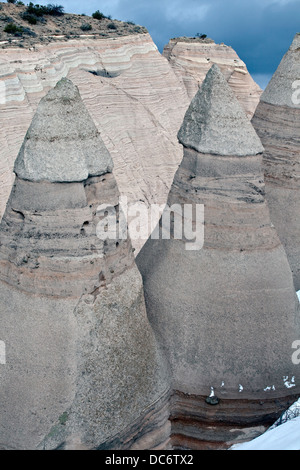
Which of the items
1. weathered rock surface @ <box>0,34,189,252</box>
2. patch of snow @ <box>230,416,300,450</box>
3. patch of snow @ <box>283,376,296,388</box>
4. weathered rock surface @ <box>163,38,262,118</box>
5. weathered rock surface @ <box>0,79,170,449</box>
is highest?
weathered rock surface @ <box>163,38,262,118</box>

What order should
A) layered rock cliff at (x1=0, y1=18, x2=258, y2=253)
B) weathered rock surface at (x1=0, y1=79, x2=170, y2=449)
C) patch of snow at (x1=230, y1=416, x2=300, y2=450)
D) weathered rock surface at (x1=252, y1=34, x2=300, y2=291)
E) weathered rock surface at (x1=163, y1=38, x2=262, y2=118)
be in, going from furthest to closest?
1. weathered rock surface at (x1=163, y1=38, x2=262, y2=118)
2. layered rock cliff at (x1=0, y1=18, x2=258, y2=253)
3. weathered rock surface at (x1=252, y1=34, x2=300, y2=291)
4. weathered rock surface at (x1=0, y1=79, x2=170, y2=449)
5. patch of snow at (x1=230, y1=416, x2=300, y2=450)

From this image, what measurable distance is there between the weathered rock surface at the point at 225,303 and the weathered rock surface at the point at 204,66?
52.4 ft

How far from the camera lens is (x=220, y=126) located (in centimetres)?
828

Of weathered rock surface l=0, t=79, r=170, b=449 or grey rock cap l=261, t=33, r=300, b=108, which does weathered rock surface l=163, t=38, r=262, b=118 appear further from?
weathered rock surface l=0, t=79, r=170, b=449

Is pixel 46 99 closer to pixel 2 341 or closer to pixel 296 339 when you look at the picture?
pixel 2 341

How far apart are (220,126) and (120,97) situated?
12769 mm

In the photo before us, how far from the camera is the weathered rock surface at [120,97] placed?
55.4ft

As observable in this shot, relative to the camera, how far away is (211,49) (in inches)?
973

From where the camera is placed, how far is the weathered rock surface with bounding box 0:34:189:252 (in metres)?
16.9

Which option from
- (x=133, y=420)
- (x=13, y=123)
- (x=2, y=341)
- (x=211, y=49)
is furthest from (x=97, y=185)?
(x=211, y=49)

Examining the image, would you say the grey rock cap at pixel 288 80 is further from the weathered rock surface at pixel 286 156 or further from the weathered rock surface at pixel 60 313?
the weathered rock surface at pixel 60 313

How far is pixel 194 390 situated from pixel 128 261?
6.73ft

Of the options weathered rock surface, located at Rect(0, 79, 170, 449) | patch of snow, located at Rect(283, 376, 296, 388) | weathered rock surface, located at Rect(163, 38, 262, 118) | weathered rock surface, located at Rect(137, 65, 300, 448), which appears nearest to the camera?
weathered rock surface, located at Rect(0, 79, 170, 449)

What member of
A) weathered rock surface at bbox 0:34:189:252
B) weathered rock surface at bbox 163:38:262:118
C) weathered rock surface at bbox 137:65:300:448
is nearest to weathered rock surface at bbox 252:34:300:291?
weathered rock surface at bbox 137:65:300:448
